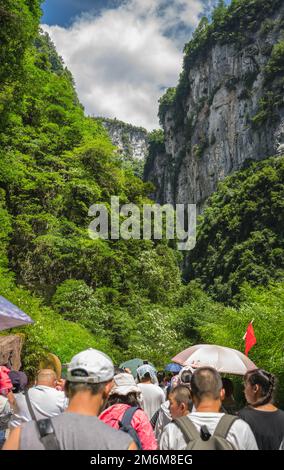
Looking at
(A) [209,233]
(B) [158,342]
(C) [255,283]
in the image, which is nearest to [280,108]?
(A) [209,233]

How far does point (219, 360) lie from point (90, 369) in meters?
3.66

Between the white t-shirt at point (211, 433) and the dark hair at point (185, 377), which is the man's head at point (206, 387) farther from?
the dark hair at point (185, 377)

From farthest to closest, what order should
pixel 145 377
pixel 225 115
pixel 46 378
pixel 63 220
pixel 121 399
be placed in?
pixel 225 115 < pixel 63 220 < pixel 145 377 < pixel 46 378 < pixel 121 399

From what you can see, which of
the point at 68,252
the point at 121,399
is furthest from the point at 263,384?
the point at 68,252

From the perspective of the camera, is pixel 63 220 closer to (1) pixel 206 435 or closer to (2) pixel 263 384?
(2) pixel 263 384

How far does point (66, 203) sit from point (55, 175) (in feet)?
4.94

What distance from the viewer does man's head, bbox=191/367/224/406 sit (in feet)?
8.58

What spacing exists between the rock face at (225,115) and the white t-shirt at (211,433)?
5907cm

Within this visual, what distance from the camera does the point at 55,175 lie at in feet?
70.6

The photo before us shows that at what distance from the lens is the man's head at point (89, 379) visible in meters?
2.19

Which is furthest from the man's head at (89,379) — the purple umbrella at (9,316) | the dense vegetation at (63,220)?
the dense vegetation at (63,220)

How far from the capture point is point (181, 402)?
12.3 ft

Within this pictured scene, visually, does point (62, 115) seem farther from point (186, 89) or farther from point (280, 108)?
point (186, 89)

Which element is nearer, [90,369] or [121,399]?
[90,369]
